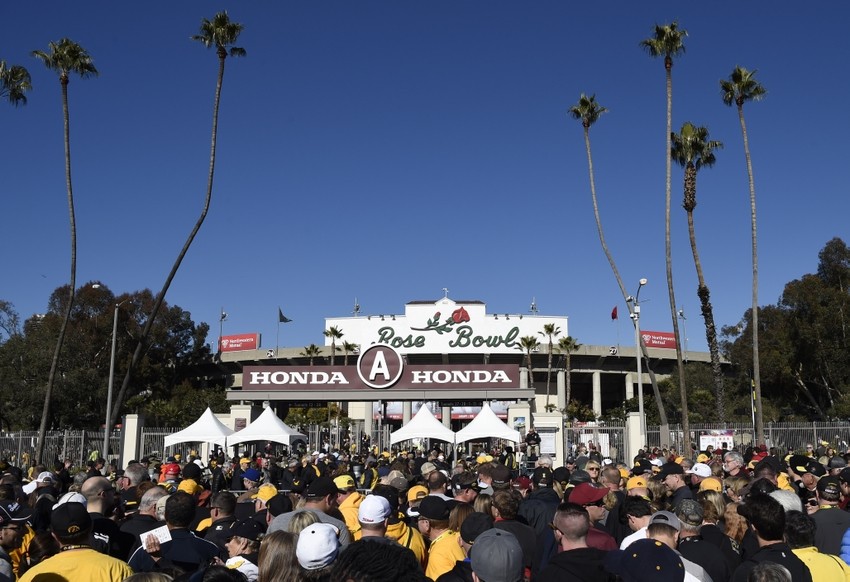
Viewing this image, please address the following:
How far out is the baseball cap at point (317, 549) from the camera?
389 centimetres

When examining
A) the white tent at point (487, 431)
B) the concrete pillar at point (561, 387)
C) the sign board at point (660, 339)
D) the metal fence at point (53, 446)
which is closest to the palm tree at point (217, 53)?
the metal fence at point (53, 446)

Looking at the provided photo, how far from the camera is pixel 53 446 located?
94.5 ft

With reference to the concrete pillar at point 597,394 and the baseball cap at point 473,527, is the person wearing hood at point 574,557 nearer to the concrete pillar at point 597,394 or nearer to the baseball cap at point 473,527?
the baseball cap at point 473,527

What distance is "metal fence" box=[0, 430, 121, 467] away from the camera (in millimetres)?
27469

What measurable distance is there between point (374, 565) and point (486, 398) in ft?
96.7

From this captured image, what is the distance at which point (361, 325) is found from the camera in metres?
77.9

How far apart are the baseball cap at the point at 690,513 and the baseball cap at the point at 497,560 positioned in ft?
7.21

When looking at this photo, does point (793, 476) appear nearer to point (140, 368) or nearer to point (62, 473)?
point (62, 473)

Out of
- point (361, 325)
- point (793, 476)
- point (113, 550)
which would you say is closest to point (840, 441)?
point (793, 476)

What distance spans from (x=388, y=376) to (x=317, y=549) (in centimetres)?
2889

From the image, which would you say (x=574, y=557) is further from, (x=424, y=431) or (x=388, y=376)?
(x=388, y=376)

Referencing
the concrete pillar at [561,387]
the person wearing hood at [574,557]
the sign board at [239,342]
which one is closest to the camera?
the person wearing hood at [574,557]

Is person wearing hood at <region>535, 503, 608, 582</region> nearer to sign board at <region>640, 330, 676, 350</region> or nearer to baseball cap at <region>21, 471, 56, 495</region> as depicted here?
baseball cap at <region>21, 471, 56, 495</region>

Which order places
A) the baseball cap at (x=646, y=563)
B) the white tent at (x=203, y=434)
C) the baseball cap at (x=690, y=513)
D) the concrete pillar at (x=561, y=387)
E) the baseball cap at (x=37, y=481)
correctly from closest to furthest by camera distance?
the baseball cap at (x=646, y=563) → the baseball cap at (x=690, y=513) → the baseball cap at (x=37, y=481) → the white tent at (x=203, y=434) → the concrete pillar at (x=561, y=387)
